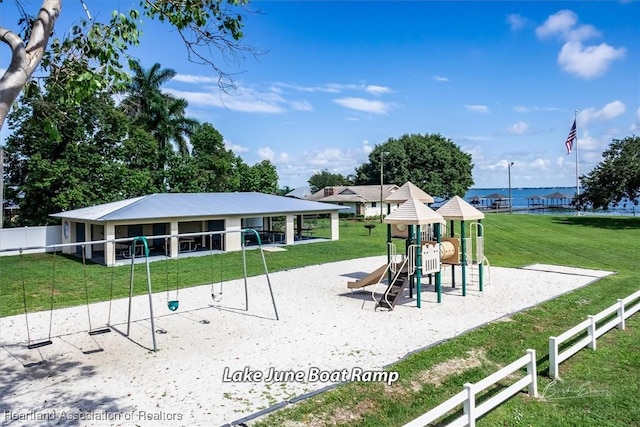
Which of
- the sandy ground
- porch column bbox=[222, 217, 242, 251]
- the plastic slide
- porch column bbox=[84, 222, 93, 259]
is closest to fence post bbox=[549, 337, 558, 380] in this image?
the sandy ground

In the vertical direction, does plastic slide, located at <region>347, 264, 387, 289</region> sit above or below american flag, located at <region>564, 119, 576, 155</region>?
below

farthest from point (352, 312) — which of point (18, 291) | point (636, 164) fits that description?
point (636, 164)

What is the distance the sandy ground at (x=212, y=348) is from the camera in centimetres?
592

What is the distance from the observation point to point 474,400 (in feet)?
17.2

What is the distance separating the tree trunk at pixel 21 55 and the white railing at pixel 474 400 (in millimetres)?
4675

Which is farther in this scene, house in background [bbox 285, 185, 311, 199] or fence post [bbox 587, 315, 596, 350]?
house in background [bbox 285, 185, 311, 199]

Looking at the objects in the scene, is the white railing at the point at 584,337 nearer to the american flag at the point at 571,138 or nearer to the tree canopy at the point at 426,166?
the american flag at the point at 571,138

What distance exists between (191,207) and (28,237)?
8.67 metres

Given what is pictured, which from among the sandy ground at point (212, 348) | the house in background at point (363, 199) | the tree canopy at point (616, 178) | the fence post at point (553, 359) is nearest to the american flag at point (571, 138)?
the tree canopy at point (616, 178)

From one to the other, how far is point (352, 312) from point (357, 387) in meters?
4.40

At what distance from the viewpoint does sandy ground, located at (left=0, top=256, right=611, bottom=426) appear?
19.4 ft

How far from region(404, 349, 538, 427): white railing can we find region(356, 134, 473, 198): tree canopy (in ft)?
167

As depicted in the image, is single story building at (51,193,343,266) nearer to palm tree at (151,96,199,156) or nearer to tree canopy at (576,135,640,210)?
palm tree at (151,96,199,156)

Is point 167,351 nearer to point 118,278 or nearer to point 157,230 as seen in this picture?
point 118,278
